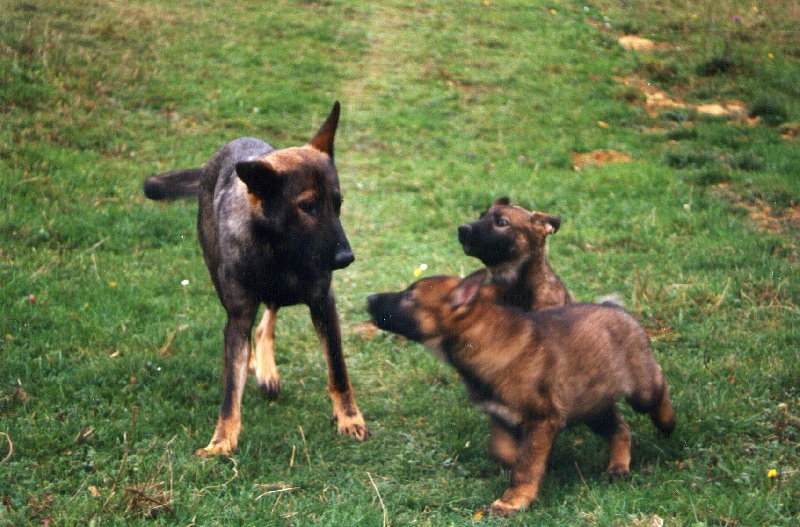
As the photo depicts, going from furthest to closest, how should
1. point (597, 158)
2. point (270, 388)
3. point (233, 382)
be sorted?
1. point (597, 158)
2. point (270, 388)
3. point (233, 382)

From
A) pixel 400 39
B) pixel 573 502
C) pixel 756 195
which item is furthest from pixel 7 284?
pixel 400 39

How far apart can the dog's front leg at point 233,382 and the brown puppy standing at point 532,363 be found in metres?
0.82

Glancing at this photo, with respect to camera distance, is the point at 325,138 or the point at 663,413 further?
the point at 325,138

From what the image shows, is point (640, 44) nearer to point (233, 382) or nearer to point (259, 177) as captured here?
point (259, 177)

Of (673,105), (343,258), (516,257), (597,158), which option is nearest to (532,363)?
(343,258)

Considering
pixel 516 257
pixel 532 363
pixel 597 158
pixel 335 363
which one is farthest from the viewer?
pixel 597 158

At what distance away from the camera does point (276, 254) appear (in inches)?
213

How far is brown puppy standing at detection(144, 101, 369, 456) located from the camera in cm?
525

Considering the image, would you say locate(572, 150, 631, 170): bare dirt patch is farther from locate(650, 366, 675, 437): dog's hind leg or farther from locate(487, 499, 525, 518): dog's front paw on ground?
locate(487, 499, 525, 518): dog's front paw on ground

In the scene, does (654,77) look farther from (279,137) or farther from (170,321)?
(170,321)

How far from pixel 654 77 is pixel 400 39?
4.24 m

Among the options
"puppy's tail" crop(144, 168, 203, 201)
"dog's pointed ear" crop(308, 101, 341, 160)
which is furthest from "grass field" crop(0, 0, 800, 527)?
"dog's pointed ear" crop(308, 101, 341, 160)

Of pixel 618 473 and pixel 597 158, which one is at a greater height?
pixel 618 473

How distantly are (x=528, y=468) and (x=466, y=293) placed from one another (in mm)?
992
